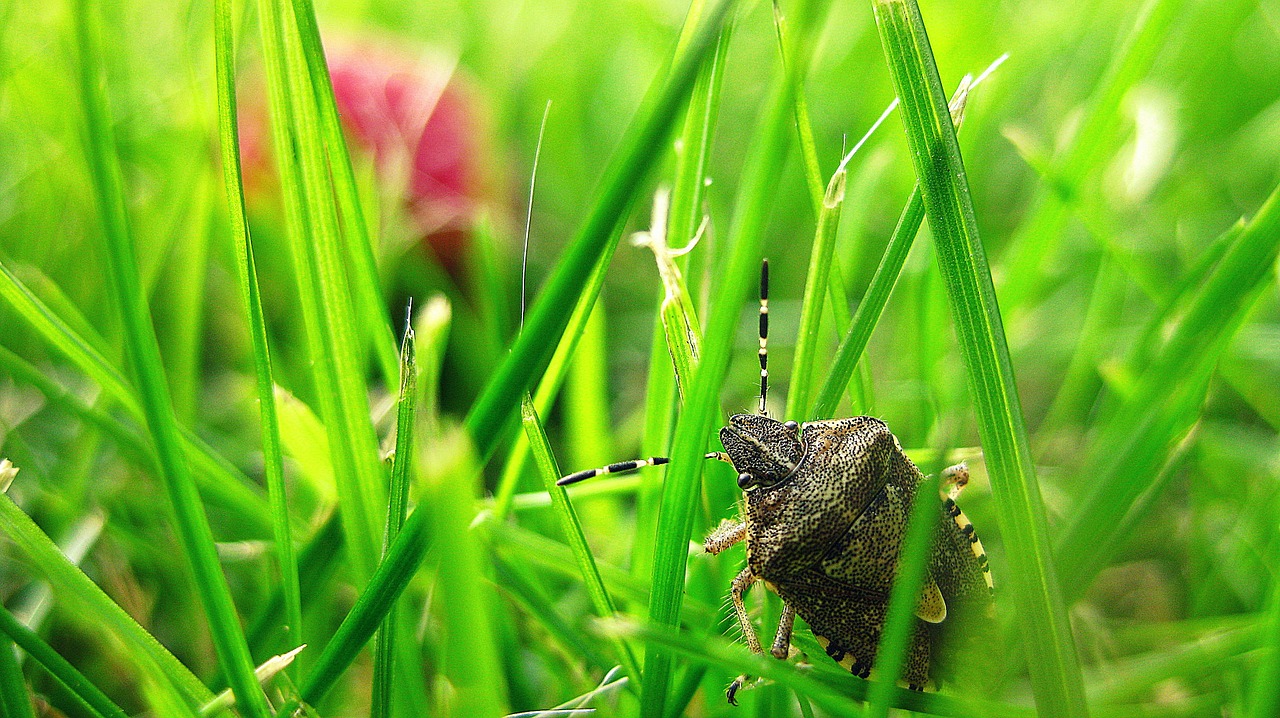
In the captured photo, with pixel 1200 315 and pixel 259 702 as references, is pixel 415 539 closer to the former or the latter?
pixel 259 702

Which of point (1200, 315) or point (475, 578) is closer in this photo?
point (475, 578)

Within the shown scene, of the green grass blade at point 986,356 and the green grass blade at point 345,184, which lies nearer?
the green grass blade at point 986,356

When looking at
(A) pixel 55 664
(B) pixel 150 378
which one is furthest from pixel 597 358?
(A) pixel 55 664

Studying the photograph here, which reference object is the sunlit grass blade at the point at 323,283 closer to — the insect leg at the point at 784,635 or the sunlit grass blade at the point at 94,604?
the sunlit grass blade at the point at 94,604

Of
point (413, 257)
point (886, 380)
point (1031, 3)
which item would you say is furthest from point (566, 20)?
point (886, 380)

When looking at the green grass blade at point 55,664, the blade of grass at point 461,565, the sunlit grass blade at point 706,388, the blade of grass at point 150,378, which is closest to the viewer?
the blade of grass at point 461,565

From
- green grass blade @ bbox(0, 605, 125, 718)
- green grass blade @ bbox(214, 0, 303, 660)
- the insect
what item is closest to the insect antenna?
the insect

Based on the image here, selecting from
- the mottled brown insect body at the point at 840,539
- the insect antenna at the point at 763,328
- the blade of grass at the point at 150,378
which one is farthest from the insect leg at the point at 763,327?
the blade of grass at the point at 150,378
